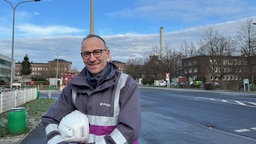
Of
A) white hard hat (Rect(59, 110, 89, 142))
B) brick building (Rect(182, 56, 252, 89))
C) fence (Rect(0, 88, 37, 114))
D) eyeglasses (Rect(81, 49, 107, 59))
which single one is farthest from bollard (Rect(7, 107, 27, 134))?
brick building (Rect(182, 56, 252, 89))

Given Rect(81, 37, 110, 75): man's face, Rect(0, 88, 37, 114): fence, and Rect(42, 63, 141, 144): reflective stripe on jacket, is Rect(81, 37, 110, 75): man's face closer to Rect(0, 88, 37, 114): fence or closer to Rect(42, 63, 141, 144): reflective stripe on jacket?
Rect(42, 63, 141, 144): reflective stripe on jacket

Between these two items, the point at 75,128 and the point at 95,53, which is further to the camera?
the point at 95,53

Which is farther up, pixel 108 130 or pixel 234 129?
pixel 108 130

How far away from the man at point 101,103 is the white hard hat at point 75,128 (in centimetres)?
7

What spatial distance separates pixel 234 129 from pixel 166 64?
73997 mm

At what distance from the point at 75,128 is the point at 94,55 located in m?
0.62

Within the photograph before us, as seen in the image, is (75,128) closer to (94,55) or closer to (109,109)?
(109,109)

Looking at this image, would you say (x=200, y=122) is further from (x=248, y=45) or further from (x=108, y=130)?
(x=248, y=45)

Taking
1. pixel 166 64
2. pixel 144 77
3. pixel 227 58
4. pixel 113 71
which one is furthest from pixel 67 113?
pixel 144 77

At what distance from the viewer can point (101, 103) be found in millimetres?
2396

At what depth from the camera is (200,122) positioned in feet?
42.0

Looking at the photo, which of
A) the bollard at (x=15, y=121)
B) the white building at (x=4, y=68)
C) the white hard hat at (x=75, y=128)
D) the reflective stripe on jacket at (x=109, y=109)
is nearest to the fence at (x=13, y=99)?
the bollard at (x=15, y=121)

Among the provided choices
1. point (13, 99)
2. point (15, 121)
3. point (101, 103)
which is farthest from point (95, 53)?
point (13, 99)

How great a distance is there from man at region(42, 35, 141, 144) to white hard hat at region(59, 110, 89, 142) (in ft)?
0.24
